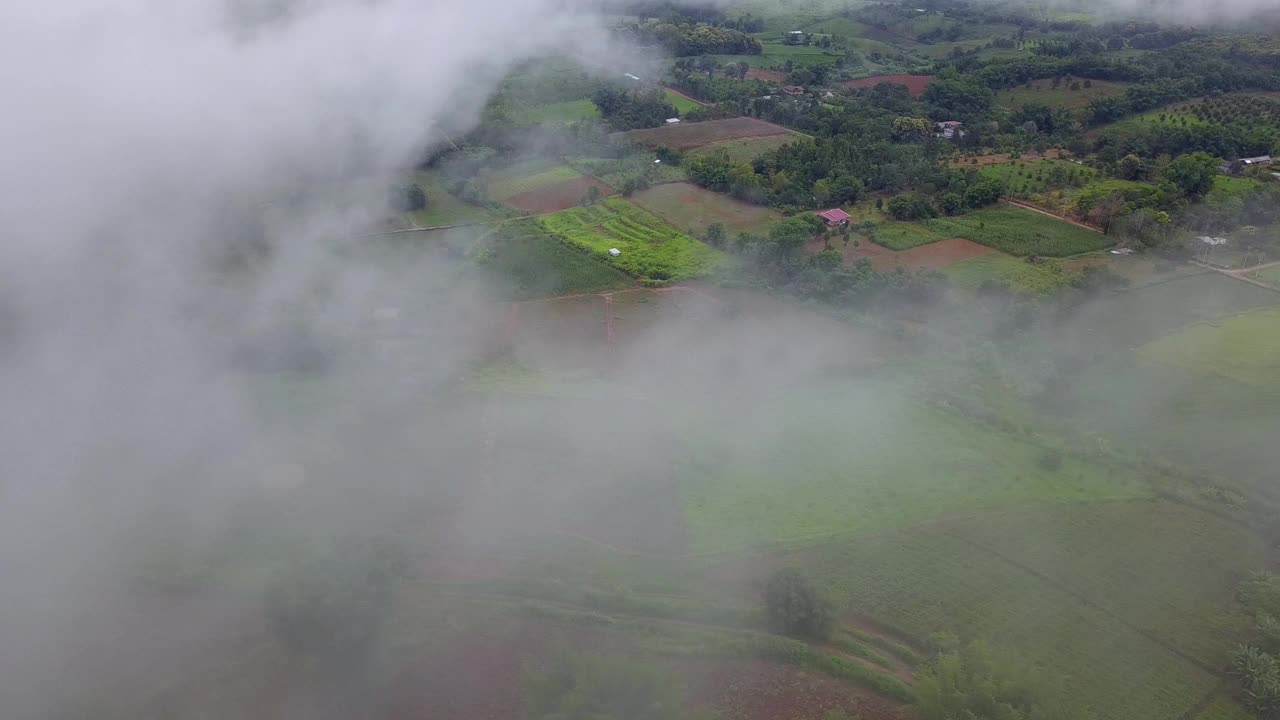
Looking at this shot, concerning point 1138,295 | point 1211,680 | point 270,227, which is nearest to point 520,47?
point 270,227

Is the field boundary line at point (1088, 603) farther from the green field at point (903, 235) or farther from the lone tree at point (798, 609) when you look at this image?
the green field at point (903, 235)

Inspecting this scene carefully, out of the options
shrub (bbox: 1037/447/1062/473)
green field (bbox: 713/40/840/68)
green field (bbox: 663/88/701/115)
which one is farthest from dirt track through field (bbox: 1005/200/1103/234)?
green field (bbox: 713/40/840/68)

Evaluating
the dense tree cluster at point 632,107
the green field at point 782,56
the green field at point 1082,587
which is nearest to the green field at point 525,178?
the dense tree cluster at point 632,107

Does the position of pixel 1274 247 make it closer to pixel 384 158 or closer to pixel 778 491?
pixel 778 491

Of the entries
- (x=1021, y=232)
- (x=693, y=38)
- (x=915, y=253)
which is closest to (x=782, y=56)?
(x=693, y=38)

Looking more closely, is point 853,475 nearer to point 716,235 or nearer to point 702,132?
point 716,235

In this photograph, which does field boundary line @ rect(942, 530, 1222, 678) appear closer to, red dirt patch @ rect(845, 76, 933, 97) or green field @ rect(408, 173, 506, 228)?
green field @ rect(408, 173, 506, 228)
